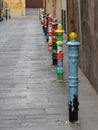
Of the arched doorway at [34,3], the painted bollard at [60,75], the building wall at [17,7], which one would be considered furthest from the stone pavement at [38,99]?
the arched doorway at [34,3]

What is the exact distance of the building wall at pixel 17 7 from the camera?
69500mm

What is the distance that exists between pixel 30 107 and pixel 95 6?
2474 millimetres

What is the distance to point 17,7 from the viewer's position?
230ft

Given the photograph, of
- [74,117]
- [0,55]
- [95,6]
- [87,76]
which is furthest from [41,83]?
[0,55]

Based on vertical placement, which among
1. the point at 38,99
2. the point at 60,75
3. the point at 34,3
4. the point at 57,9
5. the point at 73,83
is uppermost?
the point at 34,3

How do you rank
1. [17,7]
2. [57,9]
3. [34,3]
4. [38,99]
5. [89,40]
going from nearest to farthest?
[38,99] → [89,40] → [57,9] → [17,7] → [34,3]

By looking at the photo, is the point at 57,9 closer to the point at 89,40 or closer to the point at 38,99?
the point at 89,40

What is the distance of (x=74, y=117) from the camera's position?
6883mm

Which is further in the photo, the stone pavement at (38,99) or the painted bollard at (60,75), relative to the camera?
the painted bollard at (60,75)

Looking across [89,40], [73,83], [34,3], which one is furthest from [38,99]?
[34,3]

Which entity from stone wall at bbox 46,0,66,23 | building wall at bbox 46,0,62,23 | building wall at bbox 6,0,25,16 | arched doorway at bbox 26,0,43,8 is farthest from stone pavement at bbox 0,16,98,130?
arched doorway at bbox 26,0,43,8

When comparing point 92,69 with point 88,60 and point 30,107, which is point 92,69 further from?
point 30,107

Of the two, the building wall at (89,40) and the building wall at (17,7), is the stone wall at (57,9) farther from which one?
the building wall at (17,7)

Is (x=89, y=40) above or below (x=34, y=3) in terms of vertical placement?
below
